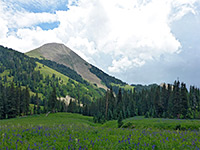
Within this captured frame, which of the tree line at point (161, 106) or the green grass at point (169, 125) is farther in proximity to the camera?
the tree line at point (161, 106)

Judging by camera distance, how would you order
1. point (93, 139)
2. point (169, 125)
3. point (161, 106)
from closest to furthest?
point (93, 139), point (169, 125), point (161, 106)

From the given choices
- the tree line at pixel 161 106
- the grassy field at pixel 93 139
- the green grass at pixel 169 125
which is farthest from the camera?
the tree line at pixel 161 106

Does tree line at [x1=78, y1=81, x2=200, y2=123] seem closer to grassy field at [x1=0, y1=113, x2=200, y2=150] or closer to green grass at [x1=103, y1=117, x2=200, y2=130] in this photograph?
green grass at [x1=103, y1=117, x2=200, y2=130]

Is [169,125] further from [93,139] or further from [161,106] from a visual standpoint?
[161,106]

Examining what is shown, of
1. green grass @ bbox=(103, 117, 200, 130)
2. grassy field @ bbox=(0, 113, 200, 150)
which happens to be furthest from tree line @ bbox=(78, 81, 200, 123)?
grassy field @ bbox=(0, 113, 200, 150)

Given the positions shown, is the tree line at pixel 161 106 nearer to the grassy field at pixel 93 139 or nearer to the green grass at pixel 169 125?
the green grass at pixel 169 125

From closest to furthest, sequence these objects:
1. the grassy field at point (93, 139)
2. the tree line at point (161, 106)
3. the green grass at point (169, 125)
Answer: the grassy field at point (93, 139), the green grass at point (169, 125), the tree line at point (161, 106)

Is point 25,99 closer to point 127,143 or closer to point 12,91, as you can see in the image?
point 12,91

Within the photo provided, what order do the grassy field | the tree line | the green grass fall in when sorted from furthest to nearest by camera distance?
the tree line < the green grass < the grassy field

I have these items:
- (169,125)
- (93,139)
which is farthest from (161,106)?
(93,139)

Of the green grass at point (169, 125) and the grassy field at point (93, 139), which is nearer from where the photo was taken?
the grassy field at point (93, 139)

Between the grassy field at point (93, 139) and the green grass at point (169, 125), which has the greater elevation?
the grassy field at point (93, 139)

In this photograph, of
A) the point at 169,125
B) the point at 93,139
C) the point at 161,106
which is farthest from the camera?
the point at 161,106

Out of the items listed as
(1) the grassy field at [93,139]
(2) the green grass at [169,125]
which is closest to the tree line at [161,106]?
(2) the green grass at [169,125]
